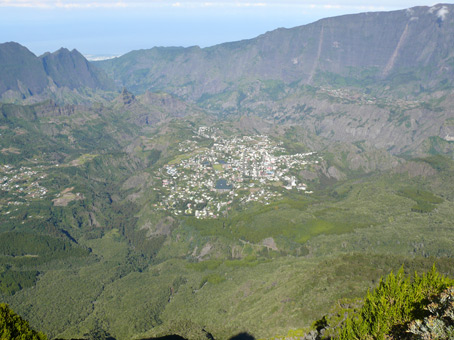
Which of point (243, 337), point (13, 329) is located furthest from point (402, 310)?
point (243, 337)

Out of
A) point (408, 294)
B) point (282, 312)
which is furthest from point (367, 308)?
point (282, 312)

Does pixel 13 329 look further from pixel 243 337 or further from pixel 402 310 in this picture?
pixel 243 337

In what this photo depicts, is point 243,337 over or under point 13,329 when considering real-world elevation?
under

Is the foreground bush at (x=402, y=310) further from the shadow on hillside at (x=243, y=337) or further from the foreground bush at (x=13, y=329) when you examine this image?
the shadow on hillside at (x=243, y=337)

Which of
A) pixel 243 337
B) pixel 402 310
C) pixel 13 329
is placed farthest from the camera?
pixel 243 337

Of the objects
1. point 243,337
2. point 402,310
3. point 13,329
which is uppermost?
point 402,310

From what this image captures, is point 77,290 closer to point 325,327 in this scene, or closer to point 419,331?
point 325,327

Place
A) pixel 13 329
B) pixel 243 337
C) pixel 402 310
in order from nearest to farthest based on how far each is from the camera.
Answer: pixel 402 310 → pixel 13 329 → pixel 243 337

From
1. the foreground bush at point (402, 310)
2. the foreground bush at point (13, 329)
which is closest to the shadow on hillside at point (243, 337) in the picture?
the foreground bush at point (402, 310)

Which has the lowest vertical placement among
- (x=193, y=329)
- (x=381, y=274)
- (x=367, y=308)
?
(x=193, y=329)

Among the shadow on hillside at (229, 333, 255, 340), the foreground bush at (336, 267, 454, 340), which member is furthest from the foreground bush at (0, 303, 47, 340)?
the shadow on hillside at (229, 333, 255, 340)

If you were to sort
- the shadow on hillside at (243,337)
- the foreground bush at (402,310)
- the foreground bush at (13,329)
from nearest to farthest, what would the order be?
the foreground bush at (402,310) → the foreground bush at (13,329) → the shadow on hillside at (243,337)
